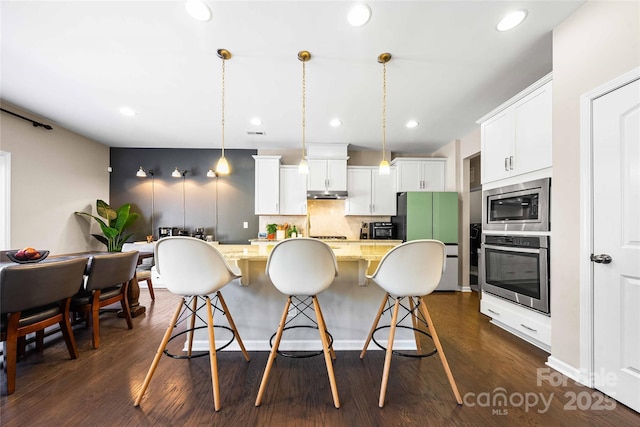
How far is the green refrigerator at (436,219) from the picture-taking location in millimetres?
3975

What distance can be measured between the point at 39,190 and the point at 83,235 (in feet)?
3.21

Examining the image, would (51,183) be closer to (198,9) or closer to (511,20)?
(198,9)

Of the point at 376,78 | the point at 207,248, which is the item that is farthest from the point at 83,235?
the point at 376,78

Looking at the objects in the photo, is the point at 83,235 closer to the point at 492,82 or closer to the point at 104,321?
the point at 104,321

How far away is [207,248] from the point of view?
1.42 meters

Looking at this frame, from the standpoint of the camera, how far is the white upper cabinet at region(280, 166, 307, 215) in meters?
4.48

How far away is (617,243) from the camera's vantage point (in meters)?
1.43

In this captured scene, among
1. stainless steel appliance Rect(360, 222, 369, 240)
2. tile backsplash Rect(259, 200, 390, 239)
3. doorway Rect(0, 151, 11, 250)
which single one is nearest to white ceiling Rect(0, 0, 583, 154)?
doorway Rect(0, 151, 11, 250)

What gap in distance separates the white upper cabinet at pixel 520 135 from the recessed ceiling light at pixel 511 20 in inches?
19.2

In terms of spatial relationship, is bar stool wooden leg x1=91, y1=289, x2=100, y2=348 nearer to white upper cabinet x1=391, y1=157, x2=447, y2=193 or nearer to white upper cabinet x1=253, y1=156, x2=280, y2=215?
white upper cabinet x1=253, y1=156, x2=280, y2=215

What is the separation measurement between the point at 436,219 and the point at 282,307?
3.01 meters

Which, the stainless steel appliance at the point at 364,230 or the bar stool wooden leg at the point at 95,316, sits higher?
the stainless steel appliance at the point at 364,230

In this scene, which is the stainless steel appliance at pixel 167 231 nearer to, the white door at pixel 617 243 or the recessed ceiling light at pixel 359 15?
the recessed ceiling light at pixel 359 15

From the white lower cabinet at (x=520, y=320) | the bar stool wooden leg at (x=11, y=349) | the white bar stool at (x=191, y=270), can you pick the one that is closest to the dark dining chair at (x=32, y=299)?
the bar stool wooden leg at (x=11, y=349)
